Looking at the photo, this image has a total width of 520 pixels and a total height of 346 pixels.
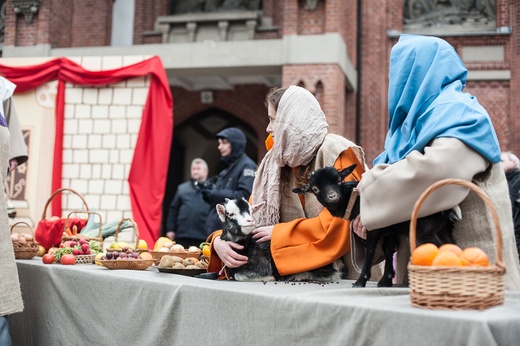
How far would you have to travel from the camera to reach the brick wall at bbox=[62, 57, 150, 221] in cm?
751

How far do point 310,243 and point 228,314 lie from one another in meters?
0.58

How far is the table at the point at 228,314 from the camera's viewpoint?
169 centimetres

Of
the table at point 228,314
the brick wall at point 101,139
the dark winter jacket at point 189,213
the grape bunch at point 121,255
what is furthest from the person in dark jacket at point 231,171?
the table at point 228,314

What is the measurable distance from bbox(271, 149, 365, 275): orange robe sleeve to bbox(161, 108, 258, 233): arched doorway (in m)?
12.2

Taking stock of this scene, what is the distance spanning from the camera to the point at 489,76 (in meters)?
13.4

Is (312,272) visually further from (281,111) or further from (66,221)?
(66,221)

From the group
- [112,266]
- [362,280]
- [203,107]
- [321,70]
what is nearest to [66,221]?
[112,266]

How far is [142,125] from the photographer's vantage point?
7.40 meters

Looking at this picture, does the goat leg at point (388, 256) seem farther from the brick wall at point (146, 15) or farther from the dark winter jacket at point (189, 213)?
the brick wall at point (146, 15)

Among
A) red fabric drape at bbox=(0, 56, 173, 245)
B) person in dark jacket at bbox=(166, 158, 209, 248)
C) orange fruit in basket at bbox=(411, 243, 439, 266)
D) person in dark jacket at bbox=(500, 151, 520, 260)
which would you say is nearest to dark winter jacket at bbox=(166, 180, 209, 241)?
person in dark jacket at bbox=(166, 158, 209, 248)

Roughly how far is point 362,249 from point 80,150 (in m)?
5.71

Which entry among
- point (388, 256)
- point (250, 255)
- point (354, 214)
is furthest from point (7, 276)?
point (388, 256)

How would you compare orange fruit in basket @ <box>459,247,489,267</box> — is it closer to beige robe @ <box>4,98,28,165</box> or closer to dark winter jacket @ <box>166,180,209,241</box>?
beige robe @ <box>4,98,28,165</box>

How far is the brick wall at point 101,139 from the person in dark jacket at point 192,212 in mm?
655
